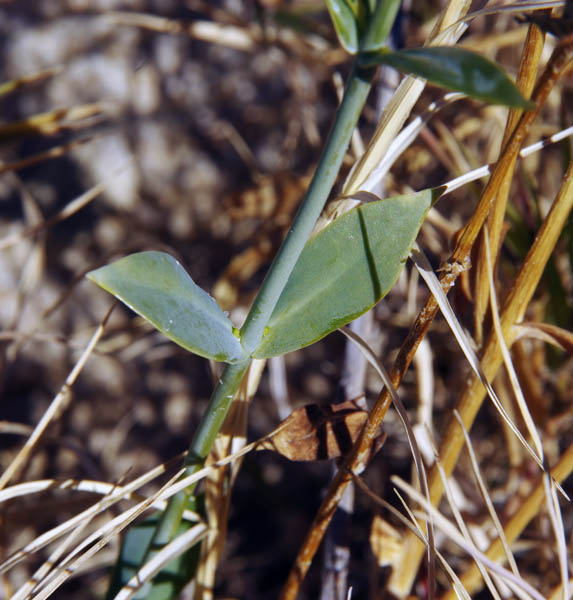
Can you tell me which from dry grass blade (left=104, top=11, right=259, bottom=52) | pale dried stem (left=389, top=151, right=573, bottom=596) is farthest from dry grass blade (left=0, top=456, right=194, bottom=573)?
dry grass blade (left=104, top=11, right=259, bottom=52)

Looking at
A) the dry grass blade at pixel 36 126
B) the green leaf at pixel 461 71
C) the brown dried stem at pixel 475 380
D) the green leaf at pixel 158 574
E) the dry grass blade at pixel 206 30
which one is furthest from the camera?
the dry grass blade at pixel 206 30

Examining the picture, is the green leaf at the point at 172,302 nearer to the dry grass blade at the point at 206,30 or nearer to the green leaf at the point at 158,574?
the green leaf at the point at 158,574

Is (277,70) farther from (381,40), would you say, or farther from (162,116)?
(381,40)

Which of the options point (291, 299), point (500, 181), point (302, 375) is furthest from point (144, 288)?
point (302, 375)

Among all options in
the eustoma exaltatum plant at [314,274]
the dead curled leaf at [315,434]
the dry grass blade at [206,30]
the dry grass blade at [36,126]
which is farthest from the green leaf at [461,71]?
the dry grass blade at [206,30]

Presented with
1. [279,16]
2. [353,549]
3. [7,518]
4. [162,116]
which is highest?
[279,16]

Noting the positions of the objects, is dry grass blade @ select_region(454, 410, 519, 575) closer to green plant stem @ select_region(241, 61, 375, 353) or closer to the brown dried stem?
the brown dried stem
